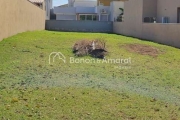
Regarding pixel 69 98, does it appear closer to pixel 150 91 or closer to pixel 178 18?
pixel 150 91

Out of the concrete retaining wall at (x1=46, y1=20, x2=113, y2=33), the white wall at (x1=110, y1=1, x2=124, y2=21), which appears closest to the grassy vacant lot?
the concrete retaining wall at (x1=46, y1=20, x2=113, y2=33)

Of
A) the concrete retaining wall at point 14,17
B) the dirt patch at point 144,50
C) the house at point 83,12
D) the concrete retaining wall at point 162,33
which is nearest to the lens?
the concrete retaining wall at point 14,17

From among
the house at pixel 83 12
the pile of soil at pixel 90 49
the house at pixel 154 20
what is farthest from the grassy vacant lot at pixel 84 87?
the house at pixel 83 12

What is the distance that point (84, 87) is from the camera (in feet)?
23.6

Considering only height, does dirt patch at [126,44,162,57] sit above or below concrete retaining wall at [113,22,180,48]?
below

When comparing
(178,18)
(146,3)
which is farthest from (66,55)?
(146,3)

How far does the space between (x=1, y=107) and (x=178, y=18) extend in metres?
16.4

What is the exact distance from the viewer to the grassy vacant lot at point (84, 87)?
574 cm

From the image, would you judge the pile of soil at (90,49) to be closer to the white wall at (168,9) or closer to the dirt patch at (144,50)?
the dirt patch at (144,50)

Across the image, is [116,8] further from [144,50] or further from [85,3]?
[144,50]

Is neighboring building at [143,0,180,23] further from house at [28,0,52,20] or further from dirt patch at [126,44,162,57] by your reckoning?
house at [28,0,52,20]

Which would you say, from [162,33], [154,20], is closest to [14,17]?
[162,33]

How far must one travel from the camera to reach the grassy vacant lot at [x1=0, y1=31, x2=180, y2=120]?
5738 millimetres

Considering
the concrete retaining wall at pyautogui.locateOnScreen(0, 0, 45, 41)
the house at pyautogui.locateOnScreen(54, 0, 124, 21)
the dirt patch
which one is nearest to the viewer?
the concrete retaining wall at pyautogui.locateOnScreen(0, 0, 45, 41)
